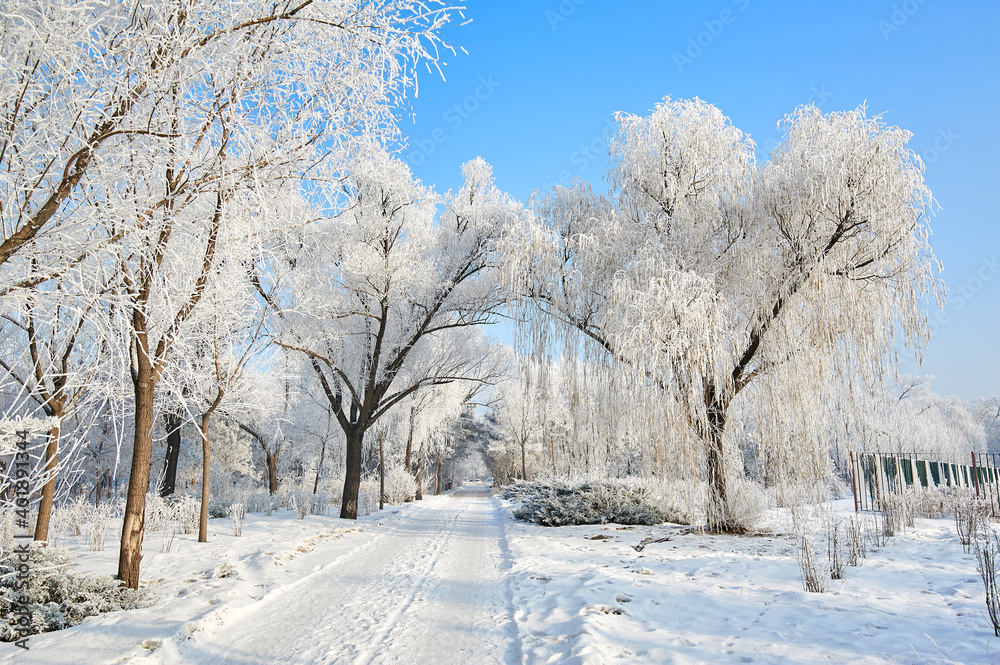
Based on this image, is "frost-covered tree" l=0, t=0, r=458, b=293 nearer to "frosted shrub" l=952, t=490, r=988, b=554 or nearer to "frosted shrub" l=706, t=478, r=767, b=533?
"frosted shrub" l=952, t=490, r=988, b=554

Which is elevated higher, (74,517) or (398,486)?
(74,517)

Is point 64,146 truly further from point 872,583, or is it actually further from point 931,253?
point 931,253

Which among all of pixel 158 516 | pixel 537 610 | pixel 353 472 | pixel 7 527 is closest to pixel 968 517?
pixel 537 610

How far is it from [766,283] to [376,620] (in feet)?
25.0

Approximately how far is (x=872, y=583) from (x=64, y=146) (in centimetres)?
728

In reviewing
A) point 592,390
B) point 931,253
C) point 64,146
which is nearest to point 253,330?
point 64,146

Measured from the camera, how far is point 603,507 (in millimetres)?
11453

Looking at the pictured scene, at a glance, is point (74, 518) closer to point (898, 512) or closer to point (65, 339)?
point (65, 339)

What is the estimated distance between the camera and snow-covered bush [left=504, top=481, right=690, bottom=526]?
36.3 feet

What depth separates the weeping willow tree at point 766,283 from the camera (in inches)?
298

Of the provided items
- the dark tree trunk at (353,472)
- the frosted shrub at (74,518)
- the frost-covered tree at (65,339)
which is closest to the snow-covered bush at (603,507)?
the dark tree trunk at (353,472)

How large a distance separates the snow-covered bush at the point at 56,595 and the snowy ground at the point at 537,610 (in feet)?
0.53

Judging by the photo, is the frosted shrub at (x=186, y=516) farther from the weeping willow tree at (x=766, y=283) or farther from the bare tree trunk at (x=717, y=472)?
the bare tree trunk at (x=717, y=472)

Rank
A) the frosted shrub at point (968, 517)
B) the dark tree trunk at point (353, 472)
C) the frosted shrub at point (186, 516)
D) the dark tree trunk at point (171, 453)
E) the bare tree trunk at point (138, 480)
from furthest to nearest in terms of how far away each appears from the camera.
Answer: the dark tree trunk at point (171, 453) < the dark tree trunk at point (353, 472) < the frosted shrub at point (186, 516) < the frosted shrub at point (968, 517) < the bare tree trunk at point (138, 480)
